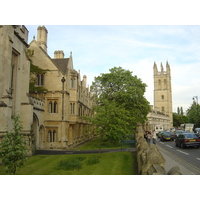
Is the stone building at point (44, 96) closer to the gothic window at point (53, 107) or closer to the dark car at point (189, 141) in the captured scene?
the gothic window at point (53, 107)

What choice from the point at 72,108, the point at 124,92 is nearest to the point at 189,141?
the point at 124,92

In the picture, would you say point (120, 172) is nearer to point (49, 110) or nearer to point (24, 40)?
point (24, 40)

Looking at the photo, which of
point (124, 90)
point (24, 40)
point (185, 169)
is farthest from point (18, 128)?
point (124, 90)

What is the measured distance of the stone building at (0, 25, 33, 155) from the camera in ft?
44.4

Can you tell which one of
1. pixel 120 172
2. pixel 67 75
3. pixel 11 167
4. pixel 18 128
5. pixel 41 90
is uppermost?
pixel 67 75

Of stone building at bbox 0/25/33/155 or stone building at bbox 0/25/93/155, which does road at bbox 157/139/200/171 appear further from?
stone building at bbox 0/25/33/155

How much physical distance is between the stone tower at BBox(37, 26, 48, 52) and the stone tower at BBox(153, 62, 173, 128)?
109 m

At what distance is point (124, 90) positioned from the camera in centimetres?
3170

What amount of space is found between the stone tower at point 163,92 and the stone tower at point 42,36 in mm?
108849

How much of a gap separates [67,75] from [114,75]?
8.24 metres

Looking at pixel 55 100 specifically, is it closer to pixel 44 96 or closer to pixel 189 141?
pixel 44 96

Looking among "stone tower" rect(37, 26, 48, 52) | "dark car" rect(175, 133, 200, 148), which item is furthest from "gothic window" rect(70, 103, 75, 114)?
"dark car" rect(175, 133, 200, 148)

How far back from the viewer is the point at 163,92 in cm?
13212

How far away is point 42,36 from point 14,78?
17041 millimetres
